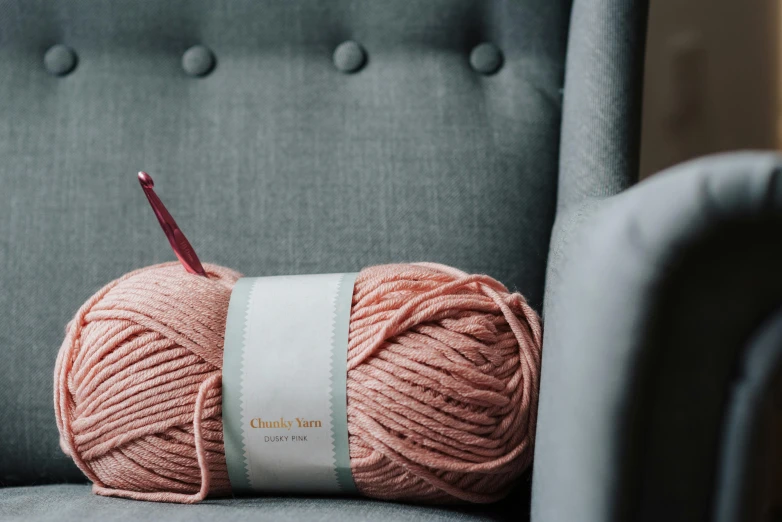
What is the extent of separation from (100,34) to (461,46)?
45cm

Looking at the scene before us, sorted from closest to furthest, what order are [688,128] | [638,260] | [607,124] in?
1. [638,260]
2. [607,124]
3. [688,128]

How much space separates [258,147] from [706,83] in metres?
0.85

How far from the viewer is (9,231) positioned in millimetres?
821

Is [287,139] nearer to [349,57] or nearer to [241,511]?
[349,57]

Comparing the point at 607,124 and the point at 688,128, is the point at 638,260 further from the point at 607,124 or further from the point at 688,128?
the point at 688,128

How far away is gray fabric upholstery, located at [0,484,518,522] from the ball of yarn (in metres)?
0.01

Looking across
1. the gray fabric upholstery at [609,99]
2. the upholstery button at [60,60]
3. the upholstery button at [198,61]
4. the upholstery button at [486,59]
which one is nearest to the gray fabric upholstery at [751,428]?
the gray fabric upholstery at [609,99]

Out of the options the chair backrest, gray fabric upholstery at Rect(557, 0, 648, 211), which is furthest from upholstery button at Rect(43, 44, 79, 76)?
gray fabric upholstery at Rect(557, 0, 648, 211)

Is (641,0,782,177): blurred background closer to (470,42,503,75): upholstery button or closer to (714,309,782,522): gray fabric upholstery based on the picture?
(470,42,503,75): upholstery button

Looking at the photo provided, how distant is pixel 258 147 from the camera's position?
834 mm

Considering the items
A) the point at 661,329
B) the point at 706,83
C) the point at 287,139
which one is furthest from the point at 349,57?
the point at 706,83

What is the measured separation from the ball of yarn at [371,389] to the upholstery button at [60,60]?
424 millimetres

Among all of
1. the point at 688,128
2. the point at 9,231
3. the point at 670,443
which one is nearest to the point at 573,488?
the point at 670,443

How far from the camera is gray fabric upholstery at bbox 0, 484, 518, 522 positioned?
1.75ft
